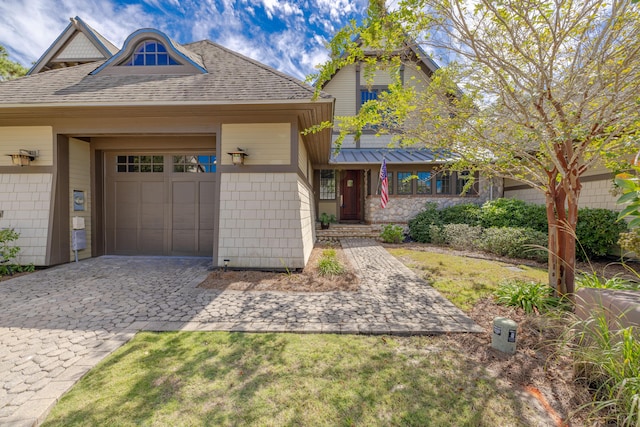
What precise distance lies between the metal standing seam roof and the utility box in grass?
821 cm

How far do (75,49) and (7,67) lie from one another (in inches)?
208

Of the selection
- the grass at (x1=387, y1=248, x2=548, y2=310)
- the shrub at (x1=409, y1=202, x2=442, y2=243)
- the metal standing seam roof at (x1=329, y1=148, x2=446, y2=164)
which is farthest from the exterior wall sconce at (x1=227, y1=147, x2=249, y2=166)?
the shrub at (x1=409, y1=202, x2=442, y2=243)

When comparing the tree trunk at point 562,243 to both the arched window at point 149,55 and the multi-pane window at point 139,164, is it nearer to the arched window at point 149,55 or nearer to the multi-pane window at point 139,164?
the multi-pane window at point 139,164

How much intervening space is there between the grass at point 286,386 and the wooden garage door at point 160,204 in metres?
4.45

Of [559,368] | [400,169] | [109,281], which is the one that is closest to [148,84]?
[109,281]

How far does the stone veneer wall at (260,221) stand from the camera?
5.54 m

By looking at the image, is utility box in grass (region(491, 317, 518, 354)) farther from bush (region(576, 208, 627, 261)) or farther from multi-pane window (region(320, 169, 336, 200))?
multi-pane window (region(320, 169, 336, 200))

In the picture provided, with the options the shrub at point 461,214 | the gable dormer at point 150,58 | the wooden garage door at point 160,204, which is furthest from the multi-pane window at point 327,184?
the gable dormer at point 150,58

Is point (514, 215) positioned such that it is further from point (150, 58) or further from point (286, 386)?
point (150, 58)

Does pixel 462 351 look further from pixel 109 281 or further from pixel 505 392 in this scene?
pixel 109 281

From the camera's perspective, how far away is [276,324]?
3.19 meters

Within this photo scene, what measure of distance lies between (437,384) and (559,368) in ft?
4.23

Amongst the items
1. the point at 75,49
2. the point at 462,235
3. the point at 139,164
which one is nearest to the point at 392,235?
the point at 462,235

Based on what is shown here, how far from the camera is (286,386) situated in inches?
83.3
